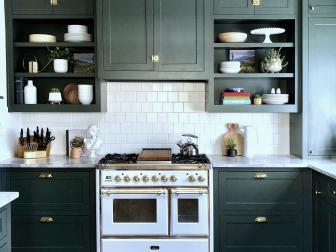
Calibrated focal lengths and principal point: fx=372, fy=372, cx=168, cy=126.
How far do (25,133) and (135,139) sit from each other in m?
1.14

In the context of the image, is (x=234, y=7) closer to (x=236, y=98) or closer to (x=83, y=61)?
(x=236, y=98)

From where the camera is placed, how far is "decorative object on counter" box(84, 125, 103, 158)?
364 cm

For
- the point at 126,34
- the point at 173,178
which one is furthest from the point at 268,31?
the point at 173,178

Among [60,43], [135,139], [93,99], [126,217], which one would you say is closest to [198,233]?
[126,217]

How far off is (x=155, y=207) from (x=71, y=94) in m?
1.45

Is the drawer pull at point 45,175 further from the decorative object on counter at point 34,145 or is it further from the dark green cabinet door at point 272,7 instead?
the dark green cabinet door at point 272,7

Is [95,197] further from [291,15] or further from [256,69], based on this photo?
[291,15]

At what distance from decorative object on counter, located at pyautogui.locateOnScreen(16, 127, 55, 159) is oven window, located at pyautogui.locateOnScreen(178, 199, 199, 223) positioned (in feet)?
4.77

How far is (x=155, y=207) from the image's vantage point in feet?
10.4

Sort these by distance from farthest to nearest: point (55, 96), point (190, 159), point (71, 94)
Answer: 1. point (71, 94)
2. point (55, 96)
3. point (190, 159)

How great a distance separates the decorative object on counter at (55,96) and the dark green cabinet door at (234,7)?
66.5 inches

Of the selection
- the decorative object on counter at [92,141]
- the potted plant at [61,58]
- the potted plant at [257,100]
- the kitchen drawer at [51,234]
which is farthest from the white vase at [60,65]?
the potted plant at [257,100]

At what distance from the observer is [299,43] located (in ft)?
11.3

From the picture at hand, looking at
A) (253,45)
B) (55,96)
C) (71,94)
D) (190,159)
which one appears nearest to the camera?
(190,159)
